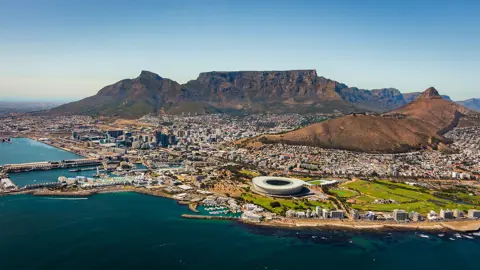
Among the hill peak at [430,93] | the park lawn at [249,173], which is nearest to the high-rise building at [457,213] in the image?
the park lawn at [249,173]

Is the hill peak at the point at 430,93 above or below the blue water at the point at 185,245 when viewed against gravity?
above

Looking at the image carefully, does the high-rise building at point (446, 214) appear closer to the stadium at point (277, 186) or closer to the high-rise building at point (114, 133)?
the stadium at point (277, 186)

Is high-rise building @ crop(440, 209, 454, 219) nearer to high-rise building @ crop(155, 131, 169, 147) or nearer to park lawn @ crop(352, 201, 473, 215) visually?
park lawn @ crop(352, 201, 473, 215)

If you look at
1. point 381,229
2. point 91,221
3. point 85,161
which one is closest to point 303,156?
point 381,229

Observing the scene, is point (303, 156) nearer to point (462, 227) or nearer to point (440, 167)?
point (440, 167)

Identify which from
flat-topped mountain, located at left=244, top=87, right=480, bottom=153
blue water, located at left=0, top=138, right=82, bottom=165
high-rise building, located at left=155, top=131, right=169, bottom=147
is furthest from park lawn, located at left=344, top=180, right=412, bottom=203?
blue water, located at left=0, top=138, right=82, bottom=165

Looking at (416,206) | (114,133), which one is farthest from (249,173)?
(114,133)

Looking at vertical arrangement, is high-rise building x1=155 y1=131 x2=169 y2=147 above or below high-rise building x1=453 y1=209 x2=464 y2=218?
above
